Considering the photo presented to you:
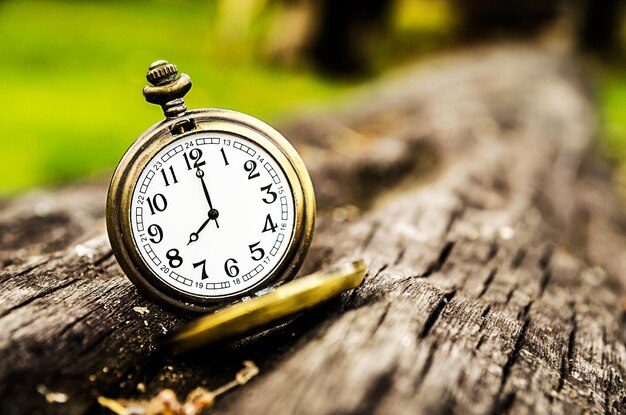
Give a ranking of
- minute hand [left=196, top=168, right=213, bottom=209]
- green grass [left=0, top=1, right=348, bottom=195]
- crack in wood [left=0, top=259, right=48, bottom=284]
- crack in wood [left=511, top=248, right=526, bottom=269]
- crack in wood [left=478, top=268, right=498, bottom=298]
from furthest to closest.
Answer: green grass [left=0, top=1, right=348, bottom=195] → crack in wood [left=511, top=248, right=526, bottom=269] → crack in wood [left=478, top=268, right=498, bottom=298] → crack in wood [left=0, top=259, right=48, bottom=284] → minute hand [left=196, top=168, right=213, bottom=209]

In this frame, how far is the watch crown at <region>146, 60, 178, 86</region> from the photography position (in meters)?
1.79

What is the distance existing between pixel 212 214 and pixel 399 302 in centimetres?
58

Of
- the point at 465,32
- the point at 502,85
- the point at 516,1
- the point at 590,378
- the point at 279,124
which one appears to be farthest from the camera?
the point at 465,32

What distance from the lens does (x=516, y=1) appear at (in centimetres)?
1116

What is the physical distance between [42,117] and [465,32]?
26.2ft

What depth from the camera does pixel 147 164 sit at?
1773mm

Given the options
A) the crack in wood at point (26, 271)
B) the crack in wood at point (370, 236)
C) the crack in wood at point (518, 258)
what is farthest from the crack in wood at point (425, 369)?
the crack in wood at point (26, 271)

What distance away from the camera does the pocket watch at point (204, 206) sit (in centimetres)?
177

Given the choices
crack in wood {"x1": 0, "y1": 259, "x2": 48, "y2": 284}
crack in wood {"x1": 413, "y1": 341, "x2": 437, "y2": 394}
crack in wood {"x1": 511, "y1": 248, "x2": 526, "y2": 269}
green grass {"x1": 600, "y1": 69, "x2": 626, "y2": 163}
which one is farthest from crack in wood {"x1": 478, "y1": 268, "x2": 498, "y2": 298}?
green grass {"x1": 600, "y1": 69, "x2": 626, "y2": 163}

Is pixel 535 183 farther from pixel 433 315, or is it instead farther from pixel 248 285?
pixel 248 285

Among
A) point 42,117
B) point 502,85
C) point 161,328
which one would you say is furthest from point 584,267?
point 42,117

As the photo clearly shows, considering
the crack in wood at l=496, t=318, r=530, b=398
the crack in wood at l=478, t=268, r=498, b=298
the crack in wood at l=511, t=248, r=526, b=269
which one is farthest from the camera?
the crack in wood at l=511, t=248, r=526, b=269

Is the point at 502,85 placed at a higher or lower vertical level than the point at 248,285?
lower

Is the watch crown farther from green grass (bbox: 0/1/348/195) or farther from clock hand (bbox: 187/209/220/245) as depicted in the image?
green grass (bbox: 0/1/348/195)
